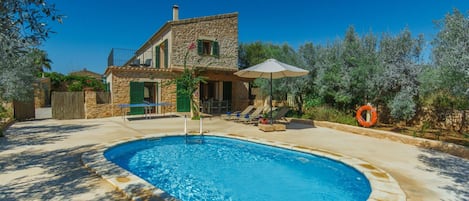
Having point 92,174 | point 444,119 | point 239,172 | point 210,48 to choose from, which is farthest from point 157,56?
point 444,119

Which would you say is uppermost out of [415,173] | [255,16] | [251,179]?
[255,16]

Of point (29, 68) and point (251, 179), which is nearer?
point (251, 179)

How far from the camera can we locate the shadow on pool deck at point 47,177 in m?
3.47

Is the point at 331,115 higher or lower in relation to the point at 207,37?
lower

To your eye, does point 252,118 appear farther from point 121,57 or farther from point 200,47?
point 121,57

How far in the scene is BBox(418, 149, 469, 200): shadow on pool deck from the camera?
3.81 meters

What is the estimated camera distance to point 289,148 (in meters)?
6.78

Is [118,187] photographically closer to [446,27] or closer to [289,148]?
[289,148]

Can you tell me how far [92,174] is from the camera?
4367mm

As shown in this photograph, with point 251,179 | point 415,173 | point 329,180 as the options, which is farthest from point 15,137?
point 415,173

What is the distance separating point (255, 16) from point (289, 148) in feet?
58.6

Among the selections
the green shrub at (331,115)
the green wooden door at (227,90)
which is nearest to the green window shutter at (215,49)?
the green wooden door at (227,90)

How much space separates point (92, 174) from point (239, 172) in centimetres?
290

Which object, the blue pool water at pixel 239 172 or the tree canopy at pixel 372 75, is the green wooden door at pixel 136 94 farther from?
the tree canopy at pixel 372 75
